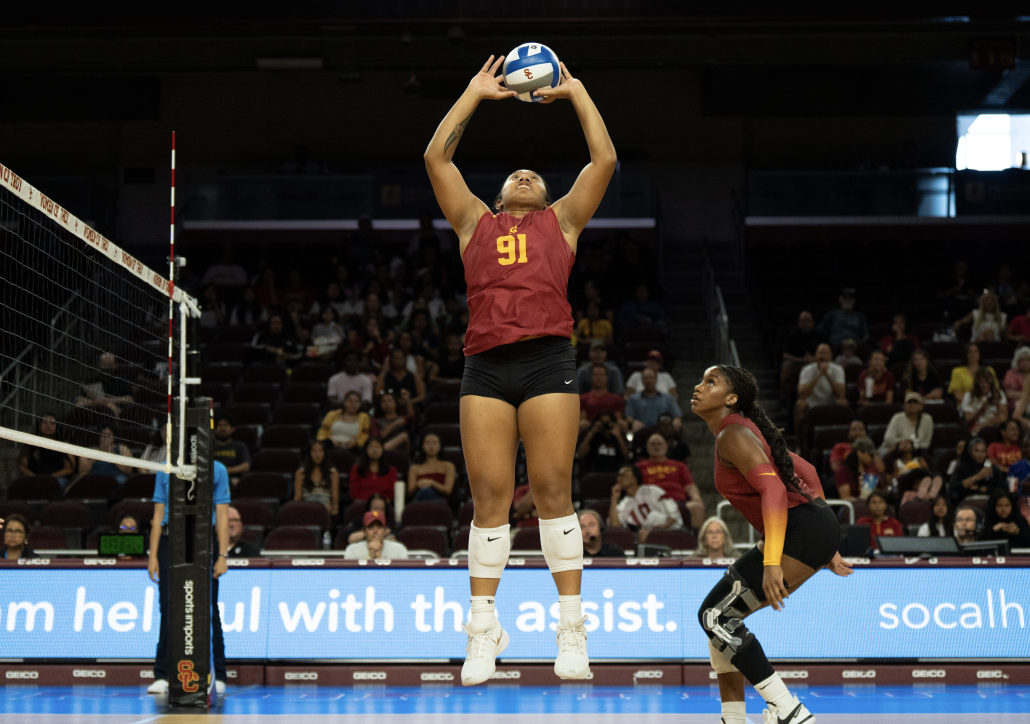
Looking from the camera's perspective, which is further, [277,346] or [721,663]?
[277,346]

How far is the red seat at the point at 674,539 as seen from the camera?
10.3 metres

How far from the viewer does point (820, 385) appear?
13.9 m

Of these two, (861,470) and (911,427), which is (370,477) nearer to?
(861,470)

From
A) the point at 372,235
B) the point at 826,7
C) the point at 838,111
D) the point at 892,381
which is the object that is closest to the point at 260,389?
the point at 372,235

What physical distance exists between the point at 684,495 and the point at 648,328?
185 inches

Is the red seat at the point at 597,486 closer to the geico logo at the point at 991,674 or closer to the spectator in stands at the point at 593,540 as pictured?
the spectator in stands at the point at 593,540

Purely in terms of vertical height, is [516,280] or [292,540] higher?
[516,280]

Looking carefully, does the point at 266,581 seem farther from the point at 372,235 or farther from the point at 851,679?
the point at 372,235

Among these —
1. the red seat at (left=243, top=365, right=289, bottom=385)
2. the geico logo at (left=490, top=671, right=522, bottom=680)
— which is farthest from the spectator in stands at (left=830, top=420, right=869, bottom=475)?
the red seat at (left=243, top=365, right=289, bottom=385)

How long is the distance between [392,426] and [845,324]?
653 centimetres

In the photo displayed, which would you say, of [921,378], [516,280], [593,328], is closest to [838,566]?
[516,280]

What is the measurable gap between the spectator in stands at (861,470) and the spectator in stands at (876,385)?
204 cm

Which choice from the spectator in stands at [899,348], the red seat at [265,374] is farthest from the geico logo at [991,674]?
the red seat at [265,374]

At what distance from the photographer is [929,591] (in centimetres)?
924
